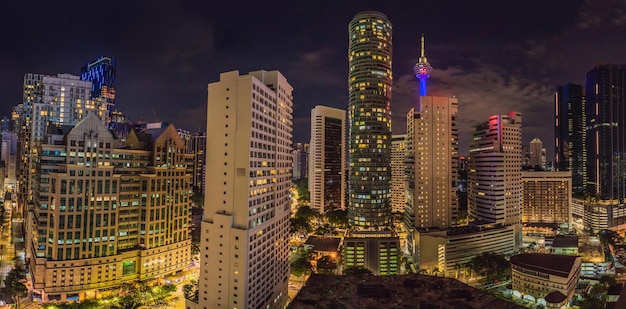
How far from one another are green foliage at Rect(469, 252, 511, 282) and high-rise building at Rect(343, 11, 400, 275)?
81.8ft

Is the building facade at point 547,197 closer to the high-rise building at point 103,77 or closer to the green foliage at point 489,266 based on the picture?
the green foliage at point 489,266

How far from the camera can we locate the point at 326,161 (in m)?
129

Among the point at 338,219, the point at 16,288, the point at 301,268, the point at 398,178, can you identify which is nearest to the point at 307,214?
the point at 338,219

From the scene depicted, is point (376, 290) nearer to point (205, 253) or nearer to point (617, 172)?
point (205, 253)

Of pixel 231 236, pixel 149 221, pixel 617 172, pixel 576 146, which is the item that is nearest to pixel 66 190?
pixel 149 221

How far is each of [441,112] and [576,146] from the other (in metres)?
111

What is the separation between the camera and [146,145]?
6506 cm

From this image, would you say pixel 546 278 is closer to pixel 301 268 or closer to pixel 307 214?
pixel 301 268

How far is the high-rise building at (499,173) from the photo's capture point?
301 ft

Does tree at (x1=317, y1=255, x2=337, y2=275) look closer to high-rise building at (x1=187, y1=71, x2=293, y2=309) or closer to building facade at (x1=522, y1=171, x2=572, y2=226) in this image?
high-rise building at (x1=187, y1=71, x2=293, y2=309)

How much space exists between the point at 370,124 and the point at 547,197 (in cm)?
6540

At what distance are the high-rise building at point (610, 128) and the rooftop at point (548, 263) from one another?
316 ft

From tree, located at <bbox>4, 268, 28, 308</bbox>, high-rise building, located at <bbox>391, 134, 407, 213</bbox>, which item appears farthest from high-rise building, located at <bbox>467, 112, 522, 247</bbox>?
tree, located at <bbox>4, 268, 28, 308</bbox>

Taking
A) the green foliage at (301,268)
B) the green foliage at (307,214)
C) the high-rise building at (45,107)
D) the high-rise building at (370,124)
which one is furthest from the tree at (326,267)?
the high-rise building at (45,107)
